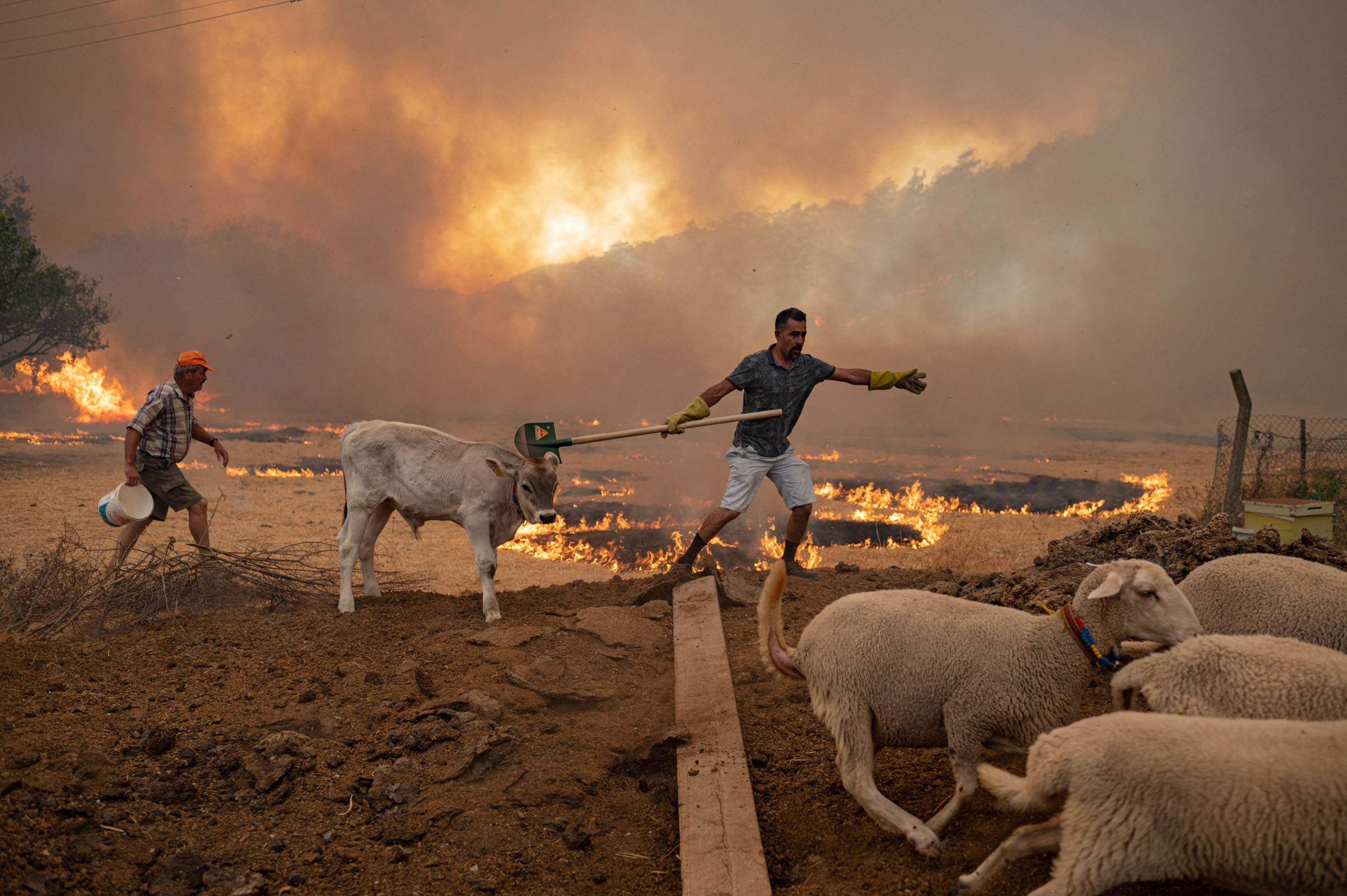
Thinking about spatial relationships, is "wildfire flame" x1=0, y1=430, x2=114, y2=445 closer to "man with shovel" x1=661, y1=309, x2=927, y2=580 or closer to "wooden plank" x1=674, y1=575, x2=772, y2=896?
"man with shovel" x1=661, y1=309, x2=927, y2=580

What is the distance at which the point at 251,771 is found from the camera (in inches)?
173

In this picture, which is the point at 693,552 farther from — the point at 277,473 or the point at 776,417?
the point at 277,473

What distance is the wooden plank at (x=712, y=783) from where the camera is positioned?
11.3 ft

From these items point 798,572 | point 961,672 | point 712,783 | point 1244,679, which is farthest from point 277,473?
point 1244,679

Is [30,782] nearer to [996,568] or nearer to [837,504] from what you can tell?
[996,568]

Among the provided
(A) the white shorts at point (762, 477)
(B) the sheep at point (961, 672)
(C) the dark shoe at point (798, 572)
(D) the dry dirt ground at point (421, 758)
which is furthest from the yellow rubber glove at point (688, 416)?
(B) the sheep at point (961, 672)

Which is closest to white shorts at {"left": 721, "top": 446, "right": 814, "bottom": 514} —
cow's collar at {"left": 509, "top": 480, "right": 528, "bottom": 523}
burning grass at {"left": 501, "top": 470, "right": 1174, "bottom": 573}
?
cow's collar at {"left": 509, "top": 480, "right": 528, "bottom": 523}

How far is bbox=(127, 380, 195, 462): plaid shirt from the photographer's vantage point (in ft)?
26.3

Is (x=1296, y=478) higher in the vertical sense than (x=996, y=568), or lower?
higher

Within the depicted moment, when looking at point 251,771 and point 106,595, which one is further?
point 106,595

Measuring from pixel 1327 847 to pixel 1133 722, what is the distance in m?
0.58

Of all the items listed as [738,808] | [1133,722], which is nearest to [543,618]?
[738,808]

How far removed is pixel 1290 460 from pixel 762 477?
11065mm

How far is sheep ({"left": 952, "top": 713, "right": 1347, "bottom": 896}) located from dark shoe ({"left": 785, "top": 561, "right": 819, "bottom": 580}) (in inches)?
221
